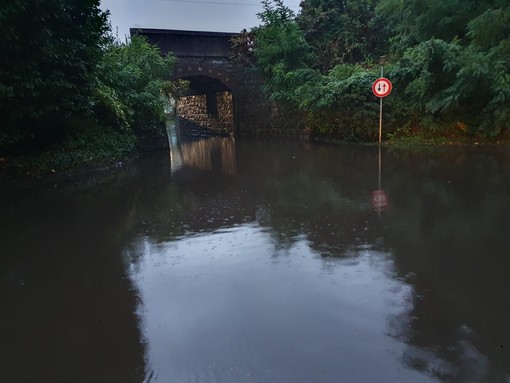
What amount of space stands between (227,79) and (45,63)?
13.3 m

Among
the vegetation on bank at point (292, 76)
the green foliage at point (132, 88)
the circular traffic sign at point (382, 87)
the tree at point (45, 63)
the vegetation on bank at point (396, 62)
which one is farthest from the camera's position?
the circular traffic sign at point (382, 87)

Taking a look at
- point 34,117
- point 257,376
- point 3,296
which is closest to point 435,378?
point 257,376

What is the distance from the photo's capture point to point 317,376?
2516mm

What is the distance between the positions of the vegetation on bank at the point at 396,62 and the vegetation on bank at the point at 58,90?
23.3ft

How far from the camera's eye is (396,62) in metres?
14.5

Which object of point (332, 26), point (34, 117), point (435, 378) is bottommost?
point (435, 378)

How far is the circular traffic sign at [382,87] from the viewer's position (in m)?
13.1

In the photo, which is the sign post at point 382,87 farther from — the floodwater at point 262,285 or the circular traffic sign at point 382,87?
the floodwater at point 262,285

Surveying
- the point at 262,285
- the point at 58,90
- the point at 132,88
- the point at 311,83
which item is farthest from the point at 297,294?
the point at 311,83

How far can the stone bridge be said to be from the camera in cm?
1973

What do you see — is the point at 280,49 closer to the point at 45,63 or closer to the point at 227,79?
the point at 227,79

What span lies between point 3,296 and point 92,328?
1186 millimetres

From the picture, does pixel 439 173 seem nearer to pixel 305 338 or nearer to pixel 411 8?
pixel 305 338

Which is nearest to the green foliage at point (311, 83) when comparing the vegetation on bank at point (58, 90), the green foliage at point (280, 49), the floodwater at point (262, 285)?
the green foliage at point (280, 49)
